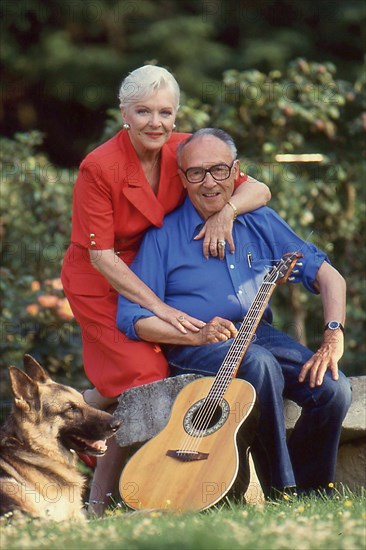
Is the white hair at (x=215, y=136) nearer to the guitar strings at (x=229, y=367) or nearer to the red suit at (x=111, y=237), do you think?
the red suit at (x=111, y=237)

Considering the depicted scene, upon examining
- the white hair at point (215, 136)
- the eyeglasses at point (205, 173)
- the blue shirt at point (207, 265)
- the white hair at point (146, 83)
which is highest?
the white hair at point (146, 83)

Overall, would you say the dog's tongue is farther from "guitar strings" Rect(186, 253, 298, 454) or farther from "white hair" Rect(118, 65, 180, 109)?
"white hair" Rect(118, 65, 180, 109)

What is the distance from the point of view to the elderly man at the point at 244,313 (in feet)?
14.5

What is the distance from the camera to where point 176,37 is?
38.3 feet

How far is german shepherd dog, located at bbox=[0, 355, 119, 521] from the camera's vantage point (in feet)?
13.8

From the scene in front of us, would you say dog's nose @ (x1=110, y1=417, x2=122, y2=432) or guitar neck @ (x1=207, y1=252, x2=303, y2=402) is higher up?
guitar neck @ (x1=207, y1=252, x2=303, y2=402)

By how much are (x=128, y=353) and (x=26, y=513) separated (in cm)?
87

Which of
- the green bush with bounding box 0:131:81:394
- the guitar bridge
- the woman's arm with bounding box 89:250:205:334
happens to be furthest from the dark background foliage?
the guitar bridge

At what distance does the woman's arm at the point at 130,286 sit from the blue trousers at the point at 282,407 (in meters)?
0.15

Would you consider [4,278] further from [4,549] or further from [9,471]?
[4,549]

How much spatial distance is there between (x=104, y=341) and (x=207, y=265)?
526mm

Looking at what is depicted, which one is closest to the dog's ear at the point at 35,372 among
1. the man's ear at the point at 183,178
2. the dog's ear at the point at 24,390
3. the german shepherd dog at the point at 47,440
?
the german shepherd dog at the point at 47,440

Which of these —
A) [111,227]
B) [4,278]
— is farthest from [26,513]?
[4,278]

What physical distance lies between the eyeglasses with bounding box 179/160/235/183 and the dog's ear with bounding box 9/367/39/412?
1099 mm
